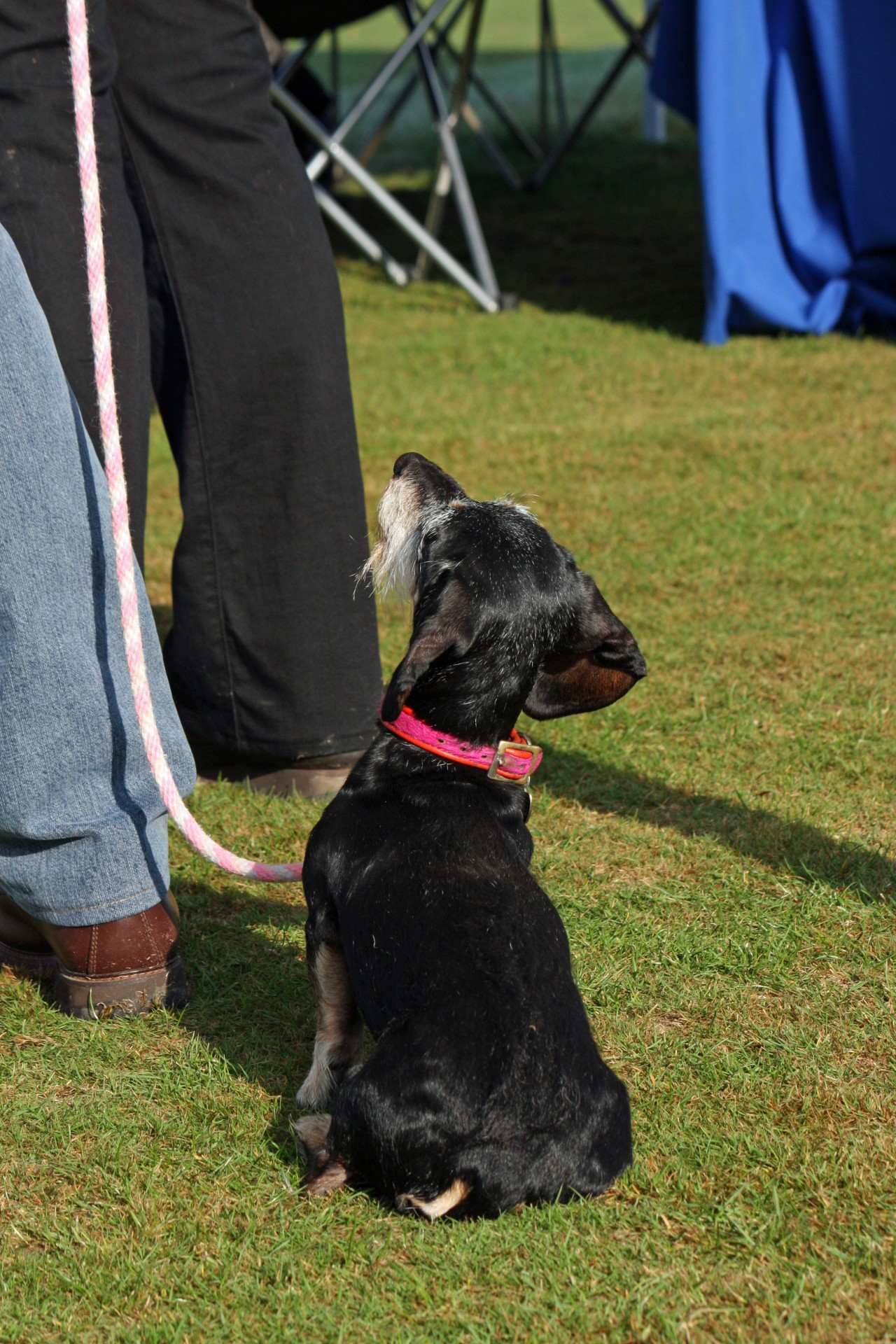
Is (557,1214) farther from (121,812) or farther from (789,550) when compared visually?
(789,550)

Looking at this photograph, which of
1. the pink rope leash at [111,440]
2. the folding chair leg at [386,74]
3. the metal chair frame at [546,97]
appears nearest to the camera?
the pink rope leash at [111,440]

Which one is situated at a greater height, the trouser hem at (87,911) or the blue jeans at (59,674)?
the blue jeans at (59,674)

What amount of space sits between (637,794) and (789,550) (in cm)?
170

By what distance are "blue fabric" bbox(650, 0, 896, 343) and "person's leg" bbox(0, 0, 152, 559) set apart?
4.87 metres

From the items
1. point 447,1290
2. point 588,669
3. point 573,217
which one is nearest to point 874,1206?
point 447,1290

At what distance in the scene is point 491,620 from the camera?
2254 millimetres

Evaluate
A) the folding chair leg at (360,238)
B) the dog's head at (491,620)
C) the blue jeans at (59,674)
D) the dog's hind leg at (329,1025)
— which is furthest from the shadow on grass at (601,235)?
the dog's hind leg at (329,1025)

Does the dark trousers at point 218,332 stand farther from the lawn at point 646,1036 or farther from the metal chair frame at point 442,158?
the metal chair frame at point 442,158

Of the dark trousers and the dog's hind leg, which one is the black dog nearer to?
the dog's hind leg

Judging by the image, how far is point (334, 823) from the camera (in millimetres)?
2295

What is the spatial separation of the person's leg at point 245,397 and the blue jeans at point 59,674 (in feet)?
2.21

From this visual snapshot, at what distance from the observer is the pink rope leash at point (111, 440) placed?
7.73 feet

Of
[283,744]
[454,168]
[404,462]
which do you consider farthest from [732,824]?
[454,168]

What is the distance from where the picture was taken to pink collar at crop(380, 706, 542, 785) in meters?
2.24
